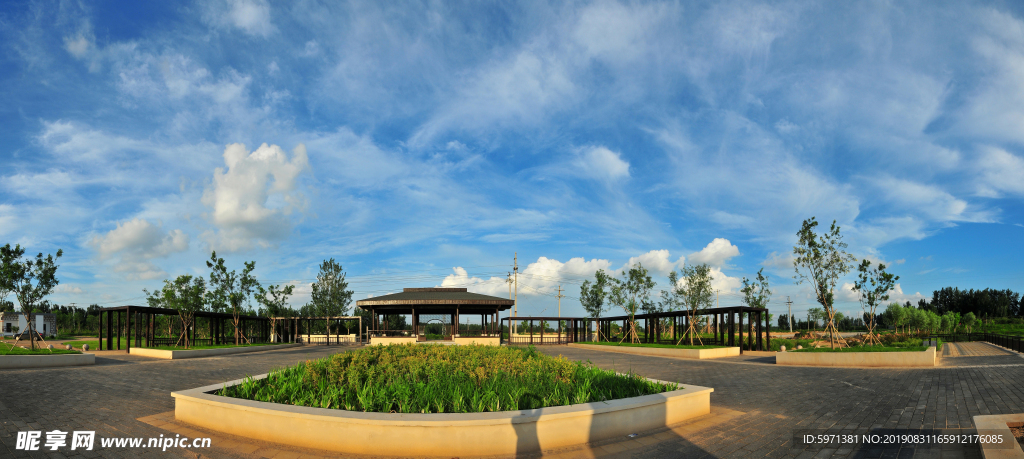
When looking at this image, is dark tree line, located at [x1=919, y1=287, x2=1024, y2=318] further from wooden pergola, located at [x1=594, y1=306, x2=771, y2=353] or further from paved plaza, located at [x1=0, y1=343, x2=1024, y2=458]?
paved plaza, located at [x1=0, y1=343, x2=1024, y2=458]

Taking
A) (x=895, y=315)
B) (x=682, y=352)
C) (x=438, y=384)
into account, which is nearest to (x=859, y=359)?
(x=682, y=352)

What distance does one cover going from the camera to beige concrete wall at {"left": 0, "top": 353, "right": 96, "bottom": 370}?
653 inches

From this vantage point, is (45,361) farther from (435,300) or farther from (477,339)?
(477,339)

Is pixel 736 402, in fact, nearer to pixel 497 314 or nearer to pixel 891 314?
pixel 497 314

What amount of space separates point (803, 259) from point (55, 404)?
996 inches

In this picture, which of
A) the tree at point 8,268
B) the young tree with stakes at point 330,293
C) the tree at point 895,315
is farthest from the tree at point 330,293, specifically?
the tree at point 895,315

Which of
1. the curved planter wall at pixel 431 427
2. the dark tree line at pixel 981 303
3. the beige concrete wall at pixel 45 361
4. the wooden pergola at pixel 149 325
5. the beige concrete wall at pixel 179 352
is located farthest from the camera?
the dark tree line at pixel 981 303

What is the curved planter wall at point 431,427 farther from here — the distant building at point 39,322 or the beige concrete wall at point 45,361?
the distant building at point 39,322

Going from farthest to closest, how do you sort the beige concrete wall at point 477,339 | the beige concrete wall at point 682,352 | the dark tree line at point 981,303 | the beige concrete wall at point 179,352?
the dark tree line at point 981,303, the beige concrete wall at point 477,339, the beige concrete wall at point 682,352, the beige concrete wall at point 179,352

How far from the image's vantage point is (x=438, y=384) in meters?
7.03

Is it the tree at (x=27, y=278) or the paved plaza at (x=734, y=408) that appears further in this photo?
the tree at (x=27, y=278)

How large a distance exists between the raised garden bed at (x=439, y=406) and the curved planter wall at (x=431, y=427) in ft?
0.04

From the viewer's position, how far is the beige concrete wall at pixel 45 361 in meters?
16.6

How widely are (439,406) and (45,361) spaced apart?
1994 cm
